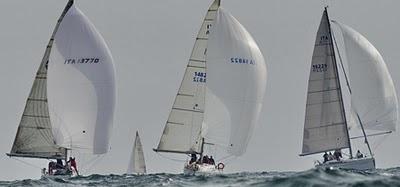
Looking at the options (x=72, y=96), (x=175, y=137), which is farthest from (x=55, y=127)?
(x=175, y=137)

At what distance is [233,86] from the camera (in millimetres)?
58812

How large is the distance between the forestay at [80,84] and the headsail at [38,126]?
242 centimetres

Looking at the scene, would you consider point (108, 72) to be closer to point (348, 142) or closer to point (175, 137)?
point (175, 137)

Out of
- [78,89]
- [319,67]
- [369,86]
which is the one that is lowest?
[78,89]

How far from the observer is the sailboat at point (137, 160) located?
86.5 metres

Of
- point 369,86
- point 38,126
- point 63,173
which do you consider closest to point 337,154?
point 369,86

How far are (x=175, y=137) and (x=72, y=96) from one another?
803cm

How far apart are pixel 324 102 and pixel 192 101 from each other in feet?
29.2

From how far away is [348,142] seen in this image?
68188 millimetres

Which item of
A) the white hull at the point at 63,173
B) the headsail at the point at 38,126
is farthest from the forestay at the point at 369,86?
the white hull at the point at 63,173

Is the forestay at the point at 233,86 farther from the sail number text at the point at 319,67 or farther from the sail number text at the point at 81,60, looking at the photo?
the sail number text at the point at 319,67

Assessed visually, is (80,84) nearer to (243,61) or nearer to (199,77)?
(199,77)

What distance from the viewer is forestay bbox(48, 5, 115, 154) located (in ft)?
193

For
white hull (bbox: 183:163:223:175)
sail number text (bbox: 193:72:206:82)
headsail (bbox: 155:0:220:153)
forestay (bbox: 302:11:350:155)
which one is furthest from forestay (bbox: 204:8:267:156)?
forestay (bbox: 302:11:350:155)
